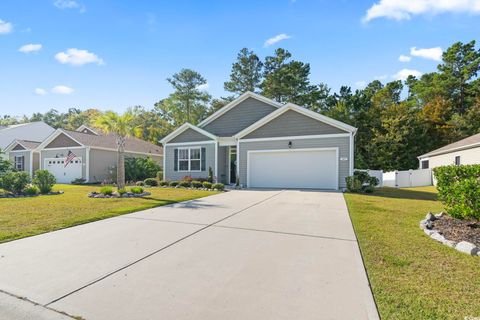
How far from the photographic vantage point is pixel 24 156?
24469 mm

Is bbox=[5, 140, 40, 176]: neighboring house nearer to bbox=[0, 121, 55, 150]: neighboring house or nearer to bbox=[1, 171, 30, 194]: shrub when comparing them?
bbox=[0, 121, 55, 150]: neighboring house

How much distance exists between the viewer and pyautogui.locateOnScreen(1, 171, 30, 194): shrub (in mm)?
12281

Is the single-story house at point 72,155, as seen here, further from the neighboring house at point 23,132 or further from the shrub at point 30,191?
the neighboring house at point 23,132

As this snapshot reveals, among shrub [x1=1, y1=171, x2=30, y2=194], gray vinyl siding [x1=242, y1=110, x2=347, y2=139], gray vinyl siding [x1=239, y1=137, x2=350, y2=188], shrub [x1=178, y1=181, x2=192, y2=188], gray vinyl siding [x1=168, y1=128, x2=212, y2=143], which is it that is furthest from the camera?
gray vinyl siding [x1=168, y1=128, x2=212, y2=143]

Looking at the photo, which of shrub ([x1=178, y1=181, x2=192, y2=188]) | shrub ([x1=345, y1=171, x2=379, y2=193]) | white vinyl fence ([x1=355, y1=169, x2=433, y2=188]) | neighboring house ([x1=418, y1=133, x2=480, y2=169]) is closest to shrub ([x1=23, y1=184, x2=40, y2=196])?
shrub ([x1=178, y1=181, x2=192, y2=188])

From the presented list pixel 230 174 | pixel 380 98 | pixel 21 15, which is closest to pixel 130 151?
pixel 230 174

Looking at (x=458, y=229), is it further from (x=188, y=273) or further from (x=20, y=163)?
(x=20, y=163)

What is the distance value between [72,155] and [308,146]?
61.6 feet

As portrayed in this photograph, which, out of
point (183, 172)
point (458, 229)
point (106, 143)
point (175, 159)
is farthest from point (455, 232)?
point (106, 143)

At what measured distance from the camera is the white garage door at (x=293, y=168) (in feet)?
48.5

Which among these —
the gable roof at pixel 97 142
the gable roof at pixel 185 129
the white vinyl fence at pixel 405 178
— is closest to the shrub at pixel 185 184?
the gable roof at pixel 185 129

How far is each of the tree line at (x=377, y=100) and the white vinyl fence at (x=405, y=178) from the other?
5.81 metres

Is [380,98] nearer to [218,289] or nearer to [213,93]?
[213,93]

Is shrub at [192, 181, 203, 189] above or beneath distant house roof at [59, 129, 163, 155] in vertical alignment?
beneath
